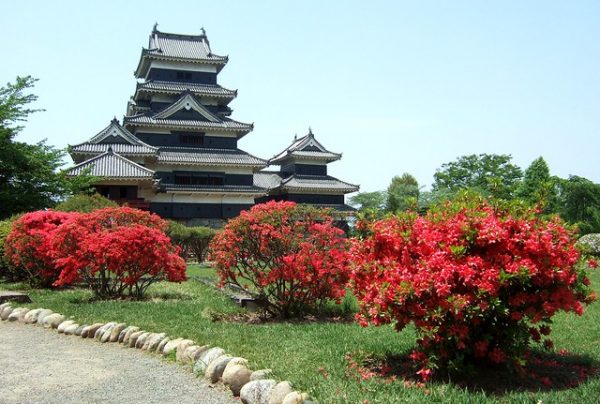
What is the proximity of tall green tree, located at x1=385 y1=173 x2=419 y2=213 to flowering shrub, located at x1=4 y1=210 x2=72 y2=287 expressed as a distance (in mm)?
35900

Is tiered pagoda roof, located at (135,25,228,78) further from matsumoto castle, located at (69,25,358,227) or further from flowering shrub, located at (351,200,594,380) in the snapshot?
flowering shrub, located at (351,200,594,380)

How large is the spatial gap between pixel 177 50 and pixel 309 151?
12.5 meters

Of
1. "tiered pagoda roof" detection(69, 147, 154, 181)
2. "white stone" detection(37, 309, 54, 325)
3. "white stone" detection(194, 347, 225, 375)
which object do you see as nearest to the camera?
"white stone" detection(194, 347, 225, 375)

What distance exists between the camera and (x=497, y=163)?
58.8 metres

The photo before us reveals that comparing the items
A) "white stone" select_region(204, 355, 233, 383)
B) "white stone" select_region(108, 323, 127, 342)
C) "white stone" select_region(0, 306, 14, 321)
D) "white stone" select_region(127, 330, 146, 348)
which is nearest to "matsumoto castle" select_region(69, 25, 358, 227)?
"white stone" select_region(0, 306, 14, 321)

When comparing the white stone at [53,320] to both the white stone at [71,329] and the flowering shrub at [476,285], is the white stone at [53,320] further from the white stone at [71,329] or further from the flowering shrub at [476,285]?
the flowering shrub at [476,285]

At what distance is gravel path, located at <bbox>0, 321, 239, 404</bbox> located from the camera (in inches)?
247

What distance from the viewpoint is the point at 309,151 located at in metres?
43.8

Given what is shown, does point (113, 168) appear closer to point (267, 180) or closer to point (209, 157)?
point (209, 157)

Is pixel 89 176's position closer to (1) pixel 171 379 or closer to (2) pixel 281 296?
(2) pixel 281 296

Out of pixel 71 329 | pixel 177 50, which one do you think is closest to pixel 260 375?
pixel 71 329

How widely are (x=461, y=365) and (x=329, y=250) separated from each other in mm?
5065

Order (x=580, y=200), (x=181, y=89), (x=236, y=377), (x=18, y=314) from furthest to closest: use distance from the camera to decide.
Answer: (x=580, y=200), (x=181, y=89), (x=18, y=314), (x=236, y=377)

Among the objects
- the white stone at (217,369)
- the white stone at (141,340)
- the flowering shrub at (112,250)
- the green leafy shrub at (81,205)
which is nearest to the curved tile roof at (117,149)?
the green leafy shrub at (81,205)
